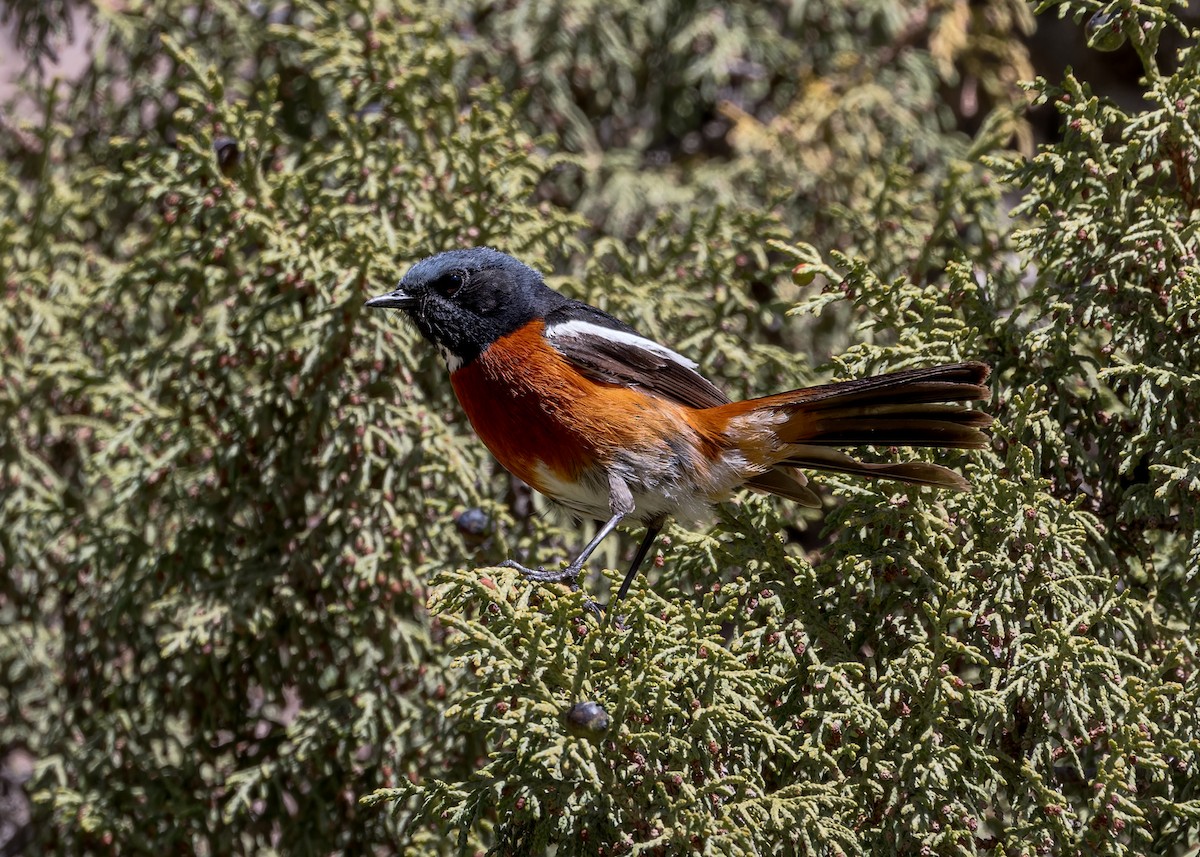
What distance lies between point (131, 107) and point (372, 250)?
2.16 metres

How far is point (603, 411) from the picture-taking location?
113 inches

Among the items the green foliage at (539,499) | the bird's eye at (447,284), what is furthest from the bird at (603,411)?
the green foliage at (539,499)

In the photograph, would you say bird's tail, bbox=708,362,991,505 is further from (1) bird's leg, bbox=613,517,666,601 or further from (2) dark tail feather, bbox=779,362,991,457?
(1) bird's leg, bbox=613,517,666,601

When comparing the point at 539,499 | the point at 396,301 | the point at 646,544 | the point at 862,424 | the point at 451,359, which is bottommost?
the point at 539,499

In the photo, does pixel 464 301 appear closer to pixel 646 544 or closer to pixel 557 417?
pixel 557 417

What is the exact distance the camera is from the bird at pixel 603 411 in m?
2.71

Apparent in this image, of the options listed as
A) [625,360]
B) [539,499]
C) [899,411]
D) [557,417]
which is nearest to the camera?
→ [899,411]

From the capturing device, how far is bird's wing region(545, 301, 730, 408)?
2951 mm

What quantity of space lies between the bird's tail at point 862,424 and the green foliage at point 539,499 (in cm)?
9

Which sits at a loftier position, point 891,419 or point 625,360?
point 891,419

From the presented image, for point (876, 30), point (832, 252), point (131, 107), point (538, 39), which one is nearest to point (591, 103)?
point (538, 39)

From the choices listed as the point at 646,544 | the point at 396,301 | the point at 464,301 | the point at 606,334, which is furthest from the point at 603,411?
the point at 396,301

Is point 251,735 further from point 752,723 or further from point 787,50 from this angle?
point 787,50

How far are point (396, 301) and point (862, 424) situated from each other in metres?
1.19
